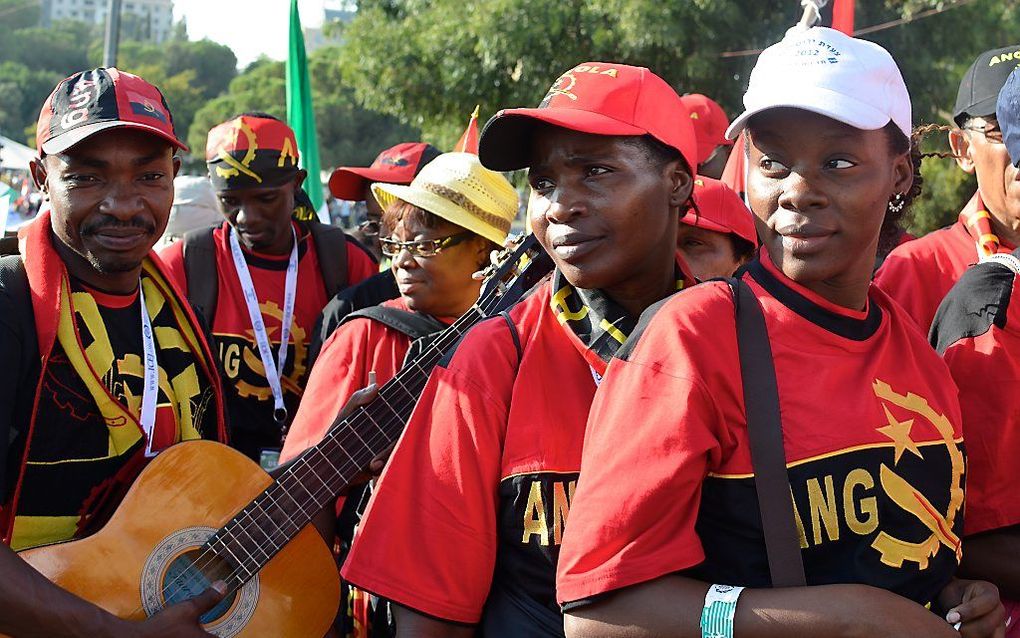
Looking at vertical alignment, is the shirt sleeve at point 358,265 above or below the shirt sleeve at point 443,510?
below

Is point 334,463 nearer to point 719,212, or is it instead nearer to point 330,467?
point 330,467

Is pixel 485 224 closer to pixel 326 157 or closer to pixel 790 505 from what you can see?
pixel 790 505

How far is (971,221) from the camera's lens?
11.1 feet

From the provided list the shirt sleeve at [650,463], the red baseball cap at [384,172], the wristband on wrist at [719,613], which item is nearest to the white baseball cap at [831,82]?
the shirt sleeve at [650,463]

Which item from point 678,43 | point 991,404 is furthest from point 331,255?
point 678,43

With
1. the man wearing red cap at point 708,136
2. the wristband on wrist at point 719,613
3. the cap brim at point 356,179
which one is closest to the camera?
the wristband on wrist at point 719,613

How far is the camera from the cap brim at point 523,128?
234cm

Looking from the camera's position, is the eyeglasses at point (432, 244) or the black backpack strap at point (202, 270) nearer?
the eyeglasses at point (432, 244)

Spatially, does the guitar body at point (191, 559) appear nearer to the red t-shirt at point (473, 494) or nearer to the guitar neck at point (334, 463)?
the guitar neck at point (334, 463)

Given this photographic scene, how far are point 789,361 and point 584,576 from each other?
20.2 inches

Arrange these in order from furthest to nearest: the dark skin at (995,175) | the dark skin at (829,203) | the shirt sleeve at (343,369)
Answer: the shirt sleeve at (343,369) < the dark skin at (995,175) < the dark skin at (829,203)

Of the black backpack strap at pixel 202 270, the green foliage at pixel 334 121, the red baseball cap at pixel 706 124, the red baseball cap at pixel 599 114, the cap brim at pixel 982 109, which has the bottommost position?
the green foliage at pixel 334 121

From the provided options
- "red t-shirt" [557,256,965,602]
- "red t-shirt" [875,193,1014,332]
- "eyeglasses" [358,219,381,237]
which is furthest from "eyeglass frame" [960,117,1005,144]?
"eyeglasses" [358,219,381,237]

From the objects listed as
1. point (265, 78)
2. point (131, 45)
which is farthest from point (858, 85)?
point (131, 45)
